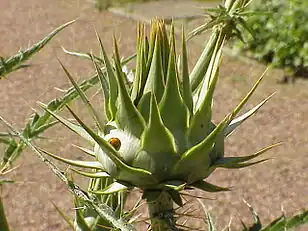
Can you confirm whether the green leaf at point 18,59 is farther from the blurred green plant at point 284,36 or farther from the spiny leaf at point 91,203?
the blurred green plant at point 284,36

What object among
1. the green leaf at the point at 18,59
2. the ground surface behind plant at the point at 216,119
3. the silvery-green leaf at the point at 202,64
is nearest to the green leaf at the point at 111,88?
the silvery-green leaf at the point at 202,64

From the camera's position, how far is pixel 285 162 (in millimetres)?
4219

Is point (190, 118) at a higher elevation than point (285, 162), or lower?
higher

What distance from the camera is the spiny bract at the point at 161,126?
89 cm

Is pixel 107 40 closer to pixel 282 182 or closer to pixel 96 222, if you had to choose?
pixel 282 182

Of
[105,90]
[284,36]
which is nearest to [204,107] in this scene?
[105,90]

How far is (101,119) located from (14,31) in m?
5.71

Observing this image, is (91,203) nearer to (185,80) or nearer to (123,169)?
(123,169)

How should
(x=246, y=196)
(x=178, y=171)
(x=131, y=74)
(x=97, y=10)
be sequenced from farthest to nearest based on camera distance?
(x=97, y=10)
(x=246, y=196)
(x=131, y=74)
(x=178, y=171)

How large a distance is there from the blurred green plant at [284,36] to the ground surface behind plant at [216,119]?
0.36 feet

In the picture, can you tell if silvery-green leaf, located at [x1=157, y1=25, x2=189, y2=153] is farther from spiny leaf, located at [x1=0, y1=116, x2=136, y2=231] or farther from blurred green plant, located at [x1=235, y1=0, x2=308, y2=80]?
blurred green plant, located at [x1=235, y1=0, x2=308, y2=80]

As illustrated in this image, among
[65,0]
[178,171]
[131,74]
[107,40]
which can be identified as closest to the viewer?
[178,171]

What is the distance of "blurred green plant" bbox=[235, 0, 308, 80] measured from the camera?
16.8 ft

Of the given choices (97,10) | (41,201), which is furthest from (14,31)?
(41,201)
